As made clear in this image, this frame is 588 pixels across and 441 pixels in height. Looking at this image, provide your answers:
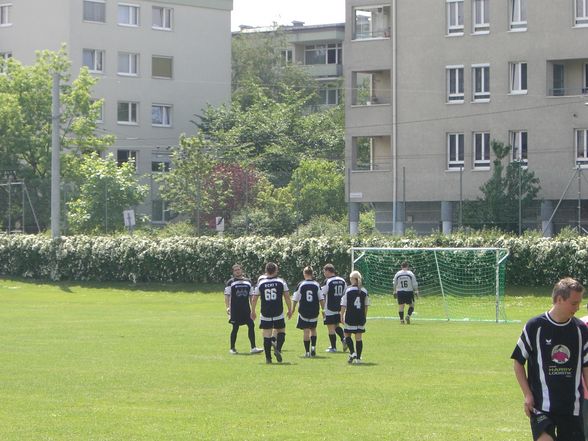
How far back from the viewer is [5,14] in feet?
263

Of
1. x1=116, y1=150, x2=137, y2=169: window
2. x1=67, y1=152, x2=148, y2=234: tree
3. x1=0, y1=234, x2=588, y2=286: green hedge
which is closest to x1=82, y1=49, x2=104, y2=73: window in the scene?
x1=116, y1=150, x2=137, y2=169: window

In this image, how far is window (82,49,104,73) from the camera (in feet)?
260

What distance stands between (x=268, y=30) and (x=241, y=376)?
94.0 meters

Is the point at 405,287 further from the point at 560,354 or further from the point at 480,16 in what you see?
A: the point at 480,16

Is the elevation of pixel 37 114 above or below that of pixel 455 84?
below

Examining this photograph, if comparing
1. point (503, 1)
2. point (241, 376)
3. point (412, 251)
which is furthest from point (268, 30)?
point (241, 376)

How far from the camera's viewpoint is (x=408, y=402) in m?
17.2

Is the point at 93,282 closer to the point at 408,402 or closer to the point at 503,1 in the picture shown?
the point at 503,1

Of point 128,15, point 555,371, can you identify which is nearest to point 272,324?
point 555,371

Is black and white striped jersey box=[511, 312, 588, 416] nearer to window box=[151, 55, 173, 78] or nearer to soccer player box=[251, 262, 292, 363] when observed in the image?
soccer player box=[251, 262, 292, 363]

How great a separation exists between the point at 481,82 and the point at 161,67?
3023cm

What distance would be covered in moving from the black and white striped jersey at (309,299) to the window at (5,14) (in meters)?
60.0

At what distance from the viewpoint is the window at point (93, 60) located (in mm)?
79375

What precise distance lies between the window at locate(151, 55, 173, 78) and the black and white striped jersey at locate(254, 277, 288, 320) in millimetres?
60419
